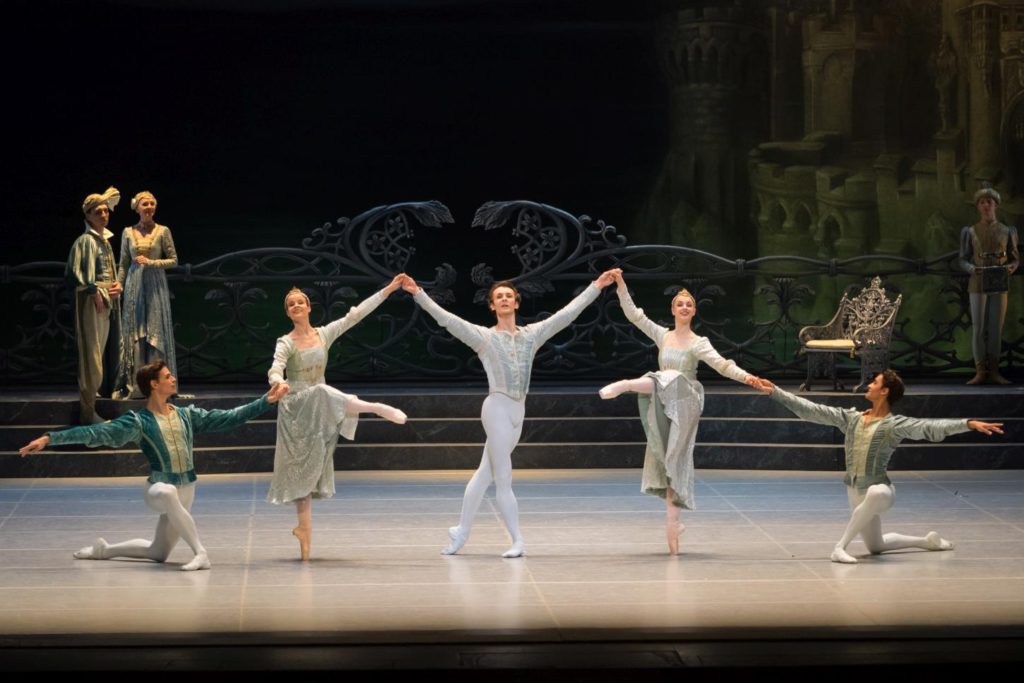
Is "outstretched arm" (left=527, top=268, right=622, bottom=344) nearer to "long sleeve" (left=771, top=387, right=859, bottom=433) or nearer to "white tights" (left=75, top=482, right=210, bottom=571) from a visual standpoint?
"long sleeve" (left=771, top=387, right=859, bottom=433)

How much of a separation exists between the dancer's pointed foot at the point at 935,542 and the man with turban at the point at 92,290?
16.1ft

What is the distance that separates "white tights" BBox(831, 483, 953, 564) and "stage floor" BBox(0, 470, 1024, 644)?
7cm

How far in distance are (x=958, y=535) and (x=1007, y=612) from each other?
67.1 inches

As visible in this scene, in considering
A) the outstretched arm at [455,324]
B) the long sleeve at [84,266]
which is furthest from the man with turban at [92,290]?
the outstretched arm at [455,324]

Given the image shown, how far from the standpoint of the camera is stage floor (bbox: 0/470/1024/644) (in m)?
6.19

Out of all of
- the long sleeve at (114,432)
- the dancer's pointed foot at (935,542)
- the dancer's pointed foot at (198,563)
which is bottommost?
the dancer's pointed foot at (935,542)

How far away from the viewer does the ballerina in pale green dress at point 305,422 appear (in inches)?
297

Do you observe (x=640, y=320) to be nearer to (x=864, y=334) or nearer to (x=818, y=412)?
(x=818, y=412)

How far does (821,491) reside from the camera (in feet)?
31.0

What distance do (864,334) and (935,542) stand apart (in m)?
3.03

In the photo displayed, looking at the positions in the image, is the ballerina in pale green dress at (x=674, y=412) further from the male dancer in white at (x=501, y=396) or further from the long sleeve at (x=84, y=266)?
the long sleeve at (x=84, y=266)

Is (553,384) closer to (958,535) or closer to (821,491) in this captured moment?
(821,491)

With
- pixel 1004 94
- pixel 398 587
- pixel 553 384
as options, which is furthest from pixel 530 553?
pixel 1004 94

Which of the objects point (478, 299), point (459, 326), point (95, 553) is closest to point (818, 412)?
point (459, 326)
